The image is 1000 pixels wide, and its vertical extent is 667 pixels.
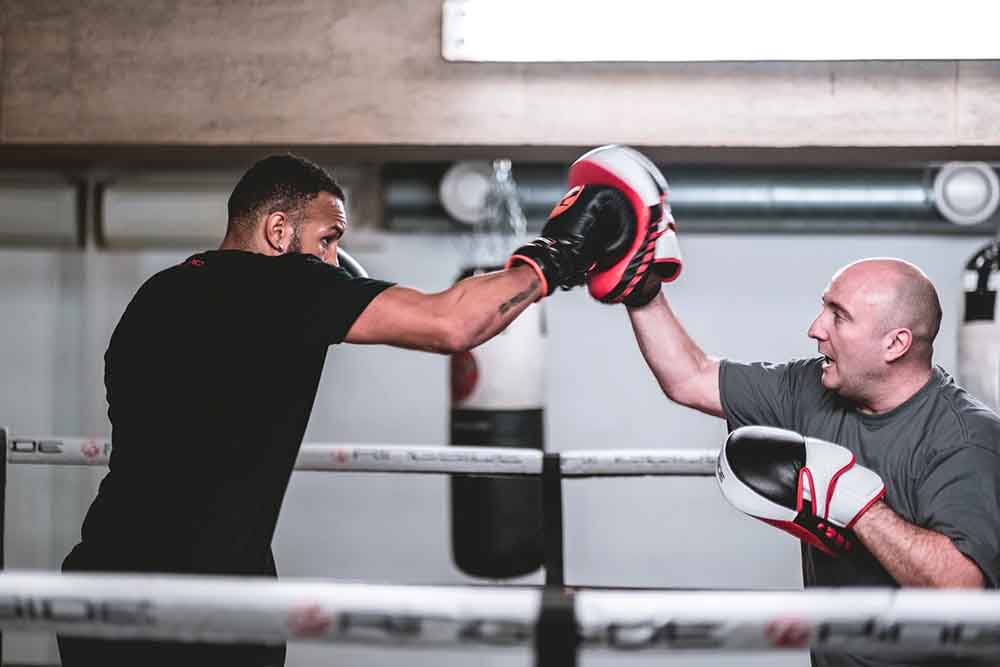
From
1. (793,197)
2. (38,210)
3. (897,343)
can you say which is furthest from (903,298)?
(38,210)

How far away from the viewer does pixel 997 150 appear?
275cm

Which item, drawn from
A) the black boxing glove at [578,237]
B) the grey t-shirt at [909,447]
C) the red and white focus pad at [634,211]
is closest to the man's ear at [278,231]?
the black boxing glove at [578,237]

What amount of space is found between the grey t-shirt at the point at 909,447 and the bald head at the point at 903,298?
0.33 ft

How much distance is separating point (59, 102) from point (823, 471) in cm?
252

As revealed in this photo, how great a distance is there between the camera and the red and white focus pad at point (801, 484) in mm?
1539

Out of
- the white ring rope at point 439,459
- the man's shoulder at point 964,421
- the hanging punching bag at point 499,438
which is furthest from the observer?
the hanging punching bag at point 499,438

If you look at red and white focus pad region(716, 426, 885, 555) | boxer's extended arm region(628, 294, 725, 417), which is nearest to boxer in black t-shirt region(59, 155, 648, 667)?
red and white focus pad region(716, 426, 885, 555)

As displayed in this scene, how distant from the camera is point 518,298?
5.24 ft

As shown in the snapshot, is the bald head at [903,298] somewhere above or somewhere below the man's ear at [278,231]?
below

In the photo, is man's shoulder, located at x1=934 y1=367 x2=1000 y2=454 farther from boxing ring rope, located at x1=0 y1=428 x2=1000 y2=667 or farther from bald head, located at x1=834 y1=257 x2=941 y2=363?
boxing ring rope, located at x1=0 y1=428 x2=1000 y2=667

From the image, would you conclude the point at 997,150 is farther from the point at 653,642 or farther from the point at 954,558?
the point at 653,642

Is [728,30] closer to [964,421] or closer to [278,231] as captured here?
[964,421]

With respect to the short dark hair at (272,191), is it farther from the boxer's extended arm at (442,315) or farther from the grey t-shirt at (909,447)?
the grey t-shirt at (909,447)

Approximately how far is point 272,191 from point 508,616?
103 centimetres
